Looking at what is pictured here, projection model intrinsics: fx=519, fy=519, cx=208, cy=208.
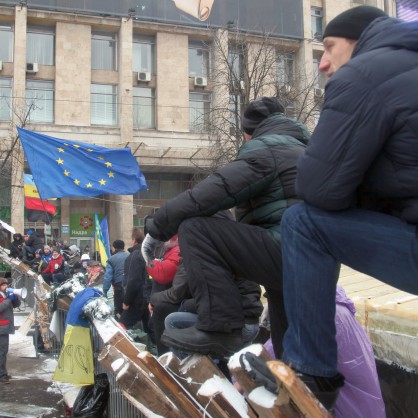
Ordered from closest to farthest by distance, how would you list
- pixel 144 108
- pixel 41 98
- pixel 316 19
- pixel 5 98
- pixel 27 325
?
pixel 27 325
pixel 5 98
pixel 41 98
pixel 144 108
pixel 316 19

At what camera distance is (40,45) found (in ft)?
98.1

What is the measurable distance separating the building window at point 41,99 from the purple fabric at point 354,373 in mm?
28644

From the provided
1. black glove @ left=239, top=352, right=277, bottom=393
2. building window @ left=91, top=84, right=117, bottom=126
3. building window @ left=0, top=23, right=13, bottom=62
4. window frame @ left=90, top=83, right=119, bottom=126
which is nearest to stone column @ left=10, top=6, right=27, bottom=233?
building window @ left=0, top=23, right=13, bottom=62

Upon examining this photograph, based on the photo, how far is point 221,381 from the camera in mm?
2203

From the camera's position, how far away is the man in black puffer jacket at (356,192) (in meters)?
1.51

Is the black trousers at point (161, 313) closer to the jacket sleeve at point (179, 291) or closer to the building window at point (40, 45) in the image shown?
the jacket sleeve at point (179, 291)

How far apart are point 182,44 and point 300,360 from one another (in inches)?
1228

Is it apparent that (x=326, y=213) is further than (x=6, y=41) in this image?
No

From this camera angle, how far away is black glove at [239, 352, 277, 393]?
1.65 m

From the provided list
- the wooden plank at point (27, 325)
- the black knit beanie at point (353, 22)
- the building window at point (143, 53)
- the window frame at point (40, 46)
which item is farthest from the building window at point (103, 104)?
the black knit beanie at point (353, 22)

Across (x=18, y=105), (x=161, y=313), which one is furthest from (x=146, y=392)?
(x=18, y=105)

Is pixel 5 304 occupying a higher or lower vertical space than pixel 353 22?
lower

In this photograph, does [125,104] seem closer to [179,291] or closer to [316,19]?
[316,19]

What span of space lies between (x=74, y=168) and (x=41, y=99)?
20.9 metres
